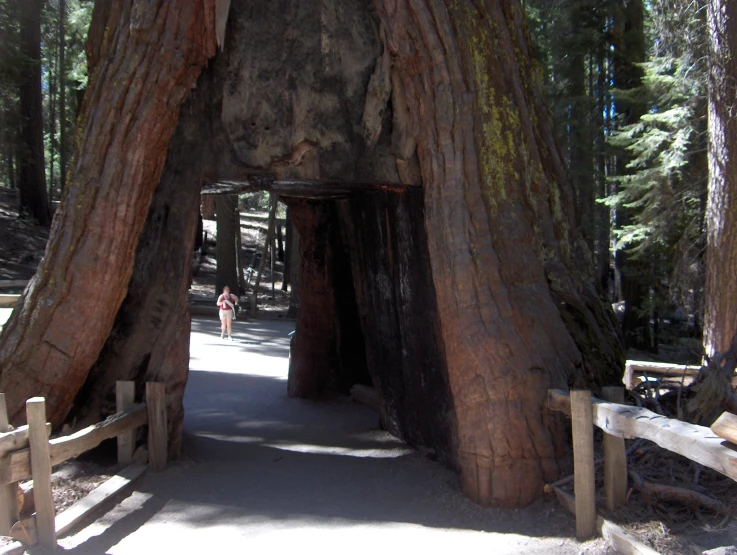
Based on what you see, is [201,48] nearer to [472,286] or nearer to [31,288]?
[31,288]

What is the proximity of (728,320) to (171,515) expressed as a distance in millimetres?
8045

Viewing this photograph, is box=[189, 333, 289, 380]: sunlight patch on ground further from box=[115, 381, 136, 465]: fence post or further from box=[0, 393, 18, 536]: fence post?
box=[0, 393, 18, 536]: fence post

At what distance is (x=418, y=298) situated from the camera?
837cm

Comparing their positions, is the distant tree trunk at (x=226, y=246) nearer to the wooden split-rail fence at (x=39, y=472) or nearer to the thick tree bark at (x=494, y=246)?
the thick tree bark at (x=494, y=246)

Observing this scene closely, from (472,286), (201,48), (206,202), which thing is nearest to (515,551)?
(472,286)

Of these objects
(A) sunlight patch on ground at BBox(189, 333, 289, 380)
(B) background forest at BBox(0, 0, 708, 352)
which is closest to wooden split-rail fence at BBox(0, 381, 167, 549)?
(B) background forest at BBox(0, 0, 708, 352)

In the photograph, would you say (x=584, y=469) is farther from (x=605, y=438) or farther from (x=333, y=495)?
(x=333, y=495)

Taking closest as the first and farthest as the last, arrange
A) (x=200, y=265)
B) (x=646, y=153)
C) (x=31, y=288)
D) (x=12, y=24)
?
(x=31, y=288) → (x=646, y=153) → (x=12, y=24) → (x=200, y=265)

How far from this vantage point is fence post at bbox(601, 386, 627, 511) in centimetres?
525

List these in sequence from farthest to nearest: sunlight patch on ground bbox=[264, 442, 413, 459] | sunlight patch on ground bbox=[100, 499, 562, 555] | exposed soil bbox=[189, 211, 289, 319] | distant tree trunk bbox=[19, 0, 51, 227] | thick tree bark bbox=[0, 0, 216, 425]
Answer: exposed soil bbox=[189, 211, 289, 319]
distant tree trunk bbox=[19, 0, 51, 227]
sunlight patch on ground bbox=[264, 442, 413, 459]
thick tree bark bbox=[0, 0, 216, 425]
sunlight patch on ground bbox=[100, 499, 562, 555]

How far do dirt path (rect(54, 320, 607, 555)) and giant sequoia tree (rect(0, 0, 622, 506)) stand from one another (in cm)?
49

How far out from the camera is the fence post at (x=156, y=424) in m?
7.39

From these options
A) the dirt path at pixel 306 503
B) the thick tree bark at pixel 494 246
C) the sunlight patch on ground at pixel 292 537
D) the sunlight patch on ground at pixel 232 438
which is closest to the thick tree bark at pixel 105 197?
the dirt path at pixel 306 503

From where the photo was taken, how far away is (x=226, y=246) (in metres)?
26.0
